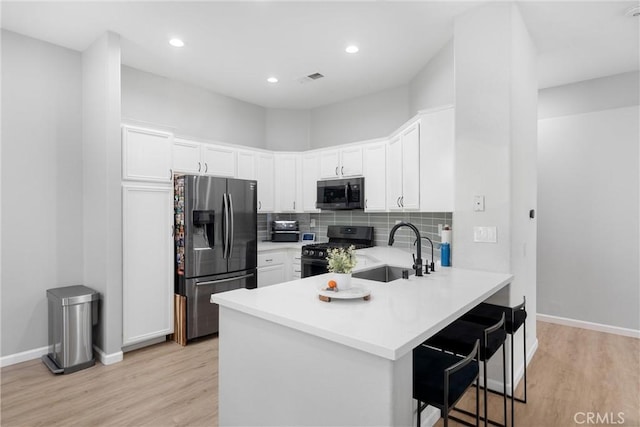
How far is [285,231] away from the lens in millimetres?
5055

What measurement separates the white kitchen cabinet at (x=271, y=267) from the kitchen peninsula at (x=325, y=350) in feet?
7.58

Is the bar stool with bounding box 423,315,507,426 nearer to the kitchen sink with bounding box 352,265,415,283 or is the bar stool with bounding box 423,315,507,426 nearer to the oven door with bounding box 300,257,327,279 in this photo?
the kitchen sink with bounding box 352,265,415,283

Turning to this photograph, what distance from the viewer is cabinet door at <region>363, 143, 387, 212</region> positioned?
13.4 feet

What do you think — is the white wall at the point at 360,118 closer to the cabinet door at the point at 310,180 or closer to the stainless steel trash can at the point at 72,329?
the cabinet door at the point at 310,180

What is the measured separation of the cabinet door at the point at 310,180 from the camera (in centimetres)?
487

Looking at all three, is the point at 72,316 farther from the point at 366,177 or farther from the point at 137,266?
the point at 366,177

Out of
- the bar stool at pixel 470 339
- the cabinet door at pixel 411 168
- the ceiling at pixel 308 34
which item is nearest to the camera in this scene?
the bar stool at pixel 470 339

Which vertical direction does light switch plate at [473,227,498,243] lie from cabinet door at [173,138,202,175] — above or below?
below

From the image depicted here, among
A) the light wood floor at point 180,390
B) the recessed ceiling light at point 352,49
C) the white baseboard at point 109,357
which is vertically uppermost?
the recessed ceiling light at point 352,49

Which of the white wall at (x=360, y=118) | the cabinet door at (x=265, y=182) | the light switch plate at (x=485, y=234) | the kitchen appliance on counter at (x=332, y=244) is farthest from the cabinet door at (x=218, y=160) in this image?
the light switch plate at (x=485, y=234)

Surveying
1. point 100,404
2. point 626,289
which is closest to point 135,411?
point 100,404

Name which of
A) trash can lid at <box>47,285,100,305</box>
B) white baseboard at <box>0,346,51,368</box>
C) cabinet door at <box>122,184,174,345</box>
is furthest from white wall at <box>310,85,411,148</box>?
white baseboard at <box>0,346,51,368</box>

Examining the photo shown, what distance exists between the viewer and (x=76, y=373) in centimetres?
289

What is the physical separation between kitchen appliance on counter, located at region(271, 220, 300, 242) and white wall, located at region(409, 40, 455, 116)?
7.36 ft
